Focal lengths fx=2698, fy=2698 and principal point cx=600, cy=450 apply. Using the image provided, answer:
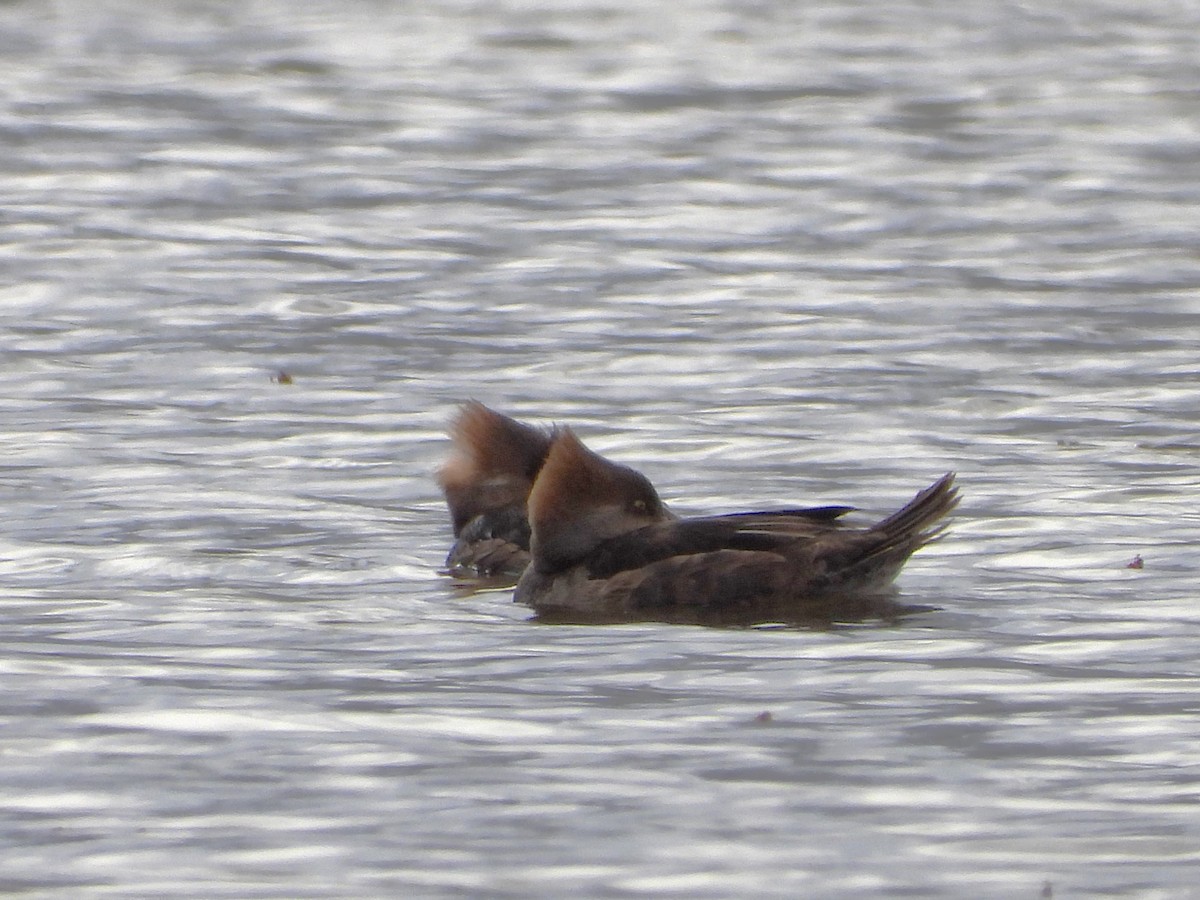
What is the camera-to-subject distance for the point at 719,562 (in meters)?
8.34

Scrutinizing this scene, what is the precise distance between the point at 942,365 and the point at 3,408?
416 cm

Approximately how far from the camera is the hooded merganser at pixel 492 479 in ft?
31.0

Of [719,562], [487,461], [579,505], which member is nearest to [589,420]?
[487,461]

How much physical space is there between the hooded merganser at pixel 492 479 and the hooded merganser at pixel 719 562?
Result: 0.67 m

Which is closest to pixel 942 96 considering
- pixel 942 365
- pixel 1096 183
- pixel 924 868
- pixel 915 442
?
pixel 1096 183

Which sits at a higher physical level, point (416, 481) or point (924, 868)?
point (924, 868)

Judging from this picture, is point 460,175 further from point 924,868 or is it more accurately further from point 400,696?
point 924,868

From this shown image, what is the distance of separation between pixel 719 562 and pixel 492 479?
1602mm

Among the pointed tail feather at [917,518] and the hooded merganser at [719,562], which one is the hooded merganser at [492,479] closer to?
the hooded merganser at [719,562]

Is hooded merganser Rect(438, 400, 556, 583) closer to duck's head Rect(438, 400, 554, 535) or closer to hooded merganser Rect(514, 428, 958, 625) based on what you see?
duck's head Rect(438, 400, 554, 535)

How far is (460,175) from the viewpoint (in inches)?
678

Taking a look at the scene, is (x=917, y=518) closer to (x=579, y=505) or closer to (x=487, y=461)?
(x=579, y=505)

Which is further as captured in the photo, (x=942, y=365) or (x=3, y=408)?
(x=942, y=365)

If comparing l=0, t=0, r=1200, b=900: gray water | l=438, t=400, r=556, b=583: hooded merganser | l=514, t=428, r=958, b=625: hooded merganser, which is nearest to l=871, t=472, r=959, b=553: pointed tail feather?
l=514, t=428, r=958, b=625: hooded merganser
